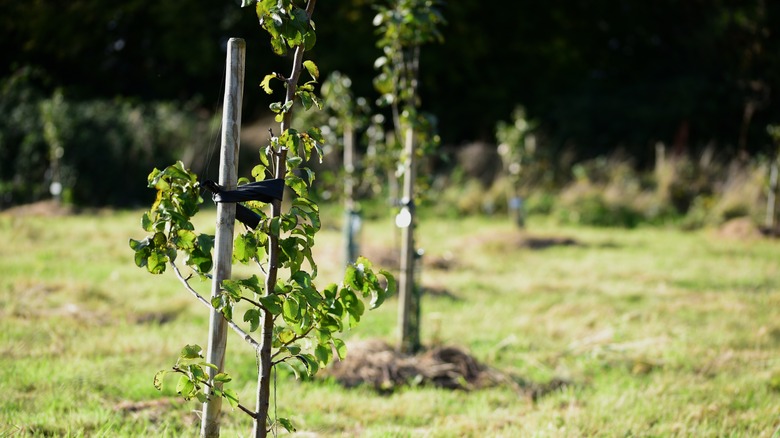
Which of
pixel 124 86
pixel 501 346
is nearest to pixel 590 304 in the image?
pixel 501 346

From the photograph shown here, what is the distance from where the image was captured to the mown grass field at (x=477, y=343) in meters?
3.46

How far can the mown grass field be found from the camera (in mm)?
3459

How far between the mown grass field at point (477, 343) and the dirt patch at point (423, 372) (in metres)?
0.11

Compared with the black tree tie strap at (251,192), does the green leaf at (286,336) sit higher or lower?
lower

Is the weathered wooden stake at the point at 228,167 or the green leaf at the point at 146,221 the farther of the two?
the weathered wooden stake at the point at 228,167

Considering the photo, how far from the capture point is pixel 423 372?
169 inches

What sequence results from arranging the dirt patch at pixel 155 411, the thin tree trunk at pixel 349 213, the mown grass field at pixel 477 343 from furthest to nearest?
the thin tree trunk at pixel 349 213
the mown grass field at pixel 477 343
the dirt patch at pixel 155 411

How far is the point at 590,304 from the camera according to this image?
619cm

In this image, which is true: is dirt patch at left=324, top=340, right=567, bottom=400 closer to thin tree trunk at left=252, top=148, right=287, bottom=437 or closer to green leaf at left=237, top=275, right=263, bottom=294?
thin tree trunk at left=252, top=148, right=287, bottom=437

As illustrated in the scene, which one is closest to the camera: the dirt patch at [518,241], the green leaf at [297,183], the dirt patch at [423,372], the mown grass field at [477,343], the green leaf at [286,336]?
the green leaf at [297,183]

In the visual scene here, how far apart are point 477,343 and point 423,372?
0.92m

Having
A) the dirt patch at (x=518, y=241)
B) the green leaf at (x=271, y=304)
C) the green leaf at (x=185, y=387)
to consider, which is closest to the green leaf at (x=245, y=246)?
the green leaf at (x=271, y=304)

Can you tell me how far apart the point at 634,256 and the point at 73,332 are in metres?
6.35

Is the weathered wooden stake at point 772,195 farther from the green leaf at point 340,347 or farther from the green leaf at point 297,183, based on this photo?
the green leaf at point 297,183
